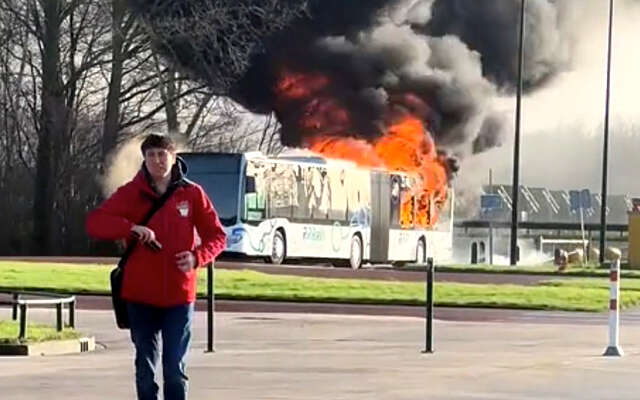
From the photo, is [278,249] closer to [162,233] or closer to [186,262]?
[162,233]

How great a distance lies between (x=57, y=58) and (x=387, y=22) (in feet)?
37.3

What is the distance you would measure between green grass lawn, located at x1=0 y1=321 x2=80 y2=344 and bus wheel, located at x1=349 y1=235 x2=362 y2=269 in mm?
29651

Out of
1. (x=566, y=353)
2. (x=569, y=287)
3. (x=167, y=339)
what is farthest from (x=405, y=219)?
(x=167, y=339)

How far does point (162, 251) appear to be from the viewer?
431 inches

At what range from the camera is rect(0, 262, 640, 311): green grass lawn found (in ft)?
109

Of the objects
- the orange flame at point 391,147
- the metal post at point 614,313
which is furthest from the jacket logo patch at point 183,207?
the orange flame at point 391,147

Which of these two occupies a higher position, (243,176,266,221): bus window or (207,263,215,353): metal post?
(243,176,266,221): bus window

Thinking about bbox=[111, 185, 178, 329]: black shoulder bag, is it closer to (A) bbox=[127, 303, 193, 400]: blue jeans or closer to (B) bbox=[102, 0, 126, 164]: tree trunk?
(A) bbox=[127, 303, 193, 400]: blue jeans

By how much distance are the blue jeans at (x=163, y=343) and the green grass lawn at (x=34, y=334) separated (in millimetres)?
9312

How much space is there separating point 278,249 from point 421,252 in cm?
828

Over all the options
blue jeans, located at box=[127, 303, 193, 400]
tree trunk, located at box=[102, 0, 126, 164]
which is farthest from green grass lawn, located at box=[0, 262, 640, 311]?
blue jeans, located at box=[127, 303, 193, 400]

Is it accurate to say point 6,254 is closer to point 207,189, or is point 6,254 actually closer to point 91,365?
point 207,189

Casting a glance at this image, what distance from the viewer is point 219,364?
60.4 ft

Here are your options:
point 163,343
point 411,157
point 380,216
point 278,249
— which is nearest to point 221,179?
point 278,249
